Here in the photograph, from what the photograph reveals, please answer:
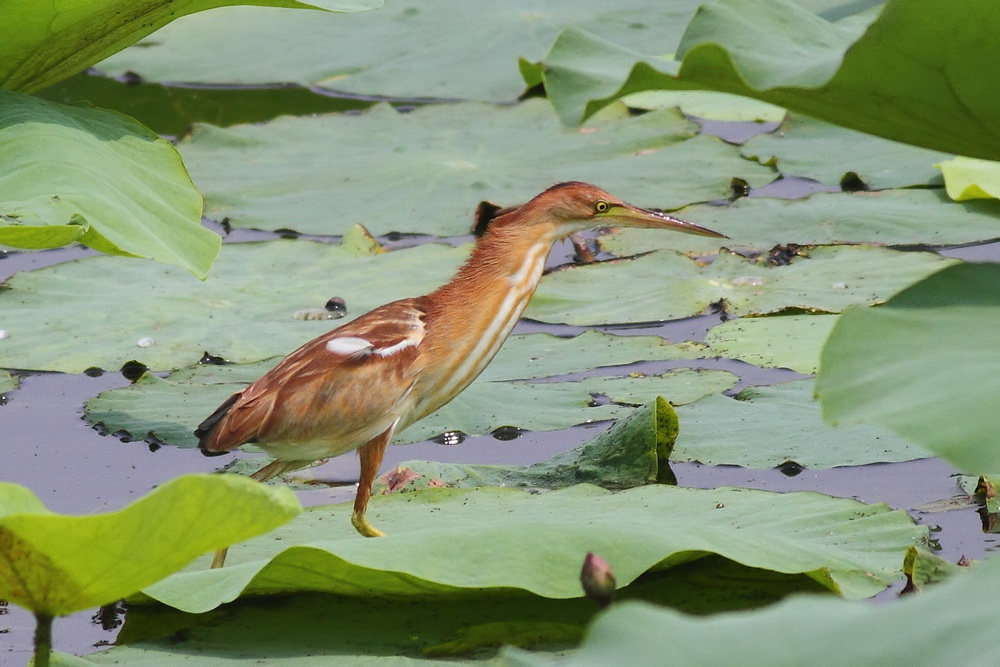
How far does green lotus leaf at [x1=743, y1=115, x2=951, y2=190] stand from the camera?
5062 millimetres

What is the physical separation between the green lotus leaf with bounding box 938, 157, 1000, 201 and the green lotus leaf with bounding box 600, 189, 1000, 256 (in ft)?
0.20

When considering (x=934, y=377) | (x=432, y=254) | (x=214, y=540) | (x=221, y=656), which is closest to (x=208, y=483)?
(x=214, y=540)

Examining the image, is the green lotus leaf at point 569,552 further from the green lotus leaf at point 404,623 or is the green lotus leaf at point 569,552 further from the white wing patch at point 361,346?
the white wing patch at point 361,346

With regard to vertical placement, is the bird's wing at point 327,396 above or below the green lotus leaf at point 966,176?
above

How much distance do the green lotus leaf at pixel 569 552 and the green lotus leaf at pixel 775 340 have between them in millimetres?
906

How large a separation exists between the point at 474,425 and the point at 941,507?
3.93ft

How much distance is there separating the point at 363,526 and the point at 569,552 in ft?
2.37

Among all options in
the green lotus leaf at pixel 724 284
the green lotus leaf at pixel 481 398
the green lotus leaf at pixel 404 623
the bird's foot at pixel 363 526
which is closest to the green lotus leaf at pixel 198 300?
the green lotus leaf at pixel 481 398

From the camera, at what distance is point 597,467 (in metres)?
3.29

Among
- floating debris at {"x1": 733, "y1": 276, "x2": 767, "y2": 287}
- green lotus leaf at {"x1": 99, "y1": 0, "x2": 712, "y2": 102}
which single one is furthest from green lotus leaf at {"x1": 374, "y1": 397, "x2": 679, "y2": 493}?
green lotus leaf at {"x1": 99, "y1": 0, "x2": 712, "y2": 102}

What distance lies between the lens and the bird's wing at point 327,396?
311cm

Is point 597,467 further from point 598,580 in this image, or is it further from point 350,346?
point 598,580

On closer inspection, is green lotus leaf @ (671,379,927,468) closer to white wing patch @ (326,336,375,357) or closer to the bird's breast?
the bird's breast

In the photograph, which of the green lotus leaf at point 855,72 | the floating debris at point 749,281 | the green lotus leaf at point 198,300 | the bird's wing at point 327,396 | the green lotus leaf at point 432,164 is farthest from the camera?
the green lotus leaf at point 432,164
